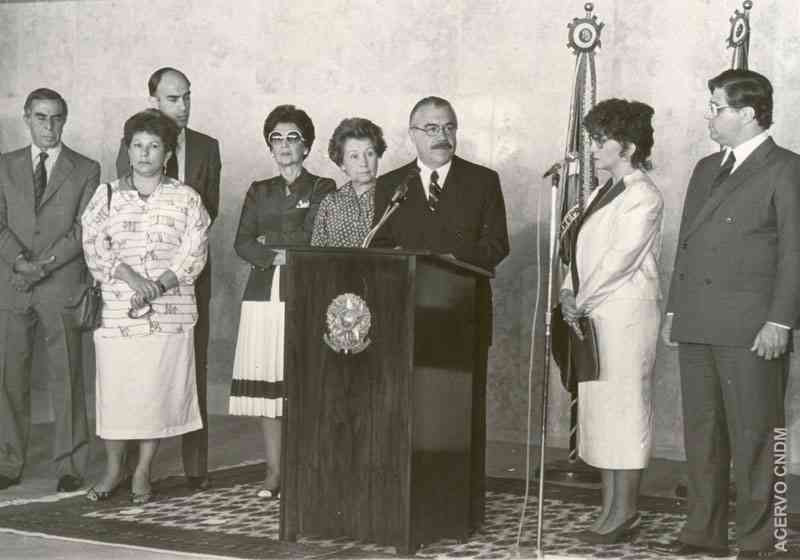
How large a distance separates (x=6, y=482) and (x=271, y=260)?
164 cm

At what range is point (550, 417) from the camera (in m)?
8.12

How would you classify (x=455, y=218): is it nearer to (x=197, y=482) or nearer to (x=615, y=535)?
→ (x=615, y=535)

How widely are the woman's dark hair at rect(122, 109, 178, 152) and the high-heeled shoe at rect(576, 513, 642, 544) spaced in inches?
97.6

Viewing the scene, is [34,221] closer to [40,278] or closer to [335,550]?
[40,278]

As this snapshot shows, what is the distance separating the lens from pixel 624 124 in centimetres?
505

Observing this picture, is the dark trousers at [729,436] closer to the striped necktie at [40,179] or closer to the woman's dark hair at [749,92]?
the woman's dark hair at [749,92]

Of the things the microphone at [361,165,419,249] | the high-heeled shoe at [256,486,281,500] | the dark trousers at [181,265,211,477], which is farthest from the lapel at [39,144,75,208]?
the microphone at [361,165,419,249]

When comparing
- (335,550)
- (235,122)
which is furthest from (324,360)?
(235,122)

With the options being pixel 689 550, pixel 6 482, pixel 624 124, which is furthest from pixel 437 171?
pixel 6 482

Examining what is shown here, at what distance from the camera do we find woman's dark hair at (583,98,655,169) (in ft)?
16.6

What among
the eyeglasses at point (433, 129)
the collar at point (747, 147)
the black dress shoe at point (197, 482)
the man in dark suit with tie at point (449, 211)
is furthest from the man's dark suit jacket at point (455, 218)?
the black dress shoe at point (197, 482)

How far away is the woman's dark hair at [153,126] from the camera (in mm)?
5855

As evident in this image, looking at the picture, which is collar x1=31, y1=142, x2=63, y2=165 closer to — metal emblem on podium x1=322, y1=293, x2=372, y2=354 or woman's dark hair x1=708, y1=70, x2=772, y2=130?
metal emblem on podium x1=322, y1=293, x2=372, y2=354

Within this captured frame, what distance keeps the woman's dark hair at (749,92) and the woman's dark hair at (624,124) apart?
0.35 meters
